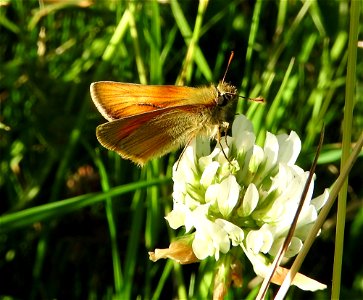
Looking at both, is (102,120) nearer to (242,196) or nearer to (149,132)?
(149,132)

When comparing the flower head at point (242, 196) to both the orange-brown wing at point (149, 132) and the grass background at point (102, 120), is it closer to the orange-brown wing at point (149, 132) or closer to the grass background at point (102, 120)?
the orange-brown wing at point (149, 132)

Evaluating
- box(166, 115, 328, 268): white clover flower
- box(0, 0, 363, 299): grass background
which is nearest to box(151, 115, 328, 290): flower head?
box(166, 115, 328, 268): white clover flower

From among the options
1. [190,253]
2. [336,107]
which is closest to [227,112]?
[190,253]

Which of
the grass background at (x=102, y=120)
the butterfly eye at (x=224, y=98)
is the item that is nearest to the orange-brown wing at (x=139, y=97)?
the butterfly eye at (x=224, y=98)

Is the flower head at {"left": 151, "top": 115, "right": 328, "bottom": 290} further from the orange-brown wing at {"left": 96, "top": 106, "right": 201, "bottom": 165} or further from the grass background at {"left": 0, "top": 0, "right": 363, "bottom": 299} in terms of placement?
the grass background at {"left": 0, "top": 0, "right": 363, "bottom": 299}

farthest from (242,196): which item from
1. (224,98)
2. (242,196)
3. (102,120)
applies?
(102,120)
